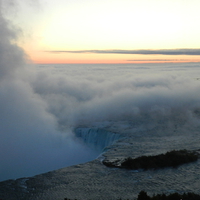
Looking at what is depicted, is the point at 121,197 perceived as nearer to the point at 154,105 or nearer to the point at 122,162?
the point at 122,162

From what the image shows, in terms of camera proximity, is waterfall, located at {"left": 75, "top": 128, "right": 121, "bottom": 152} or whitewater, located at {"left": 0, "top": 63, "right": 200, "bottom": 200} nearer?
whitewater, located at {"left": 0, "top": 63, "right": 200, "bottom": 200}

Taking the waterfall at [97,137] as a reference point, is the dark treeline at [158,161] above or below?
below

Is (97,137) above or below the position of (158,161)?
above

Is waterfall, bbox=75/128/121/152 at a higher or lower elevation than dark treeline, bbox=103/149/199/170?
higher

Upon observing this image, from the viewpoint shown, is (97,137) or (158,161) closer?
(158,161)

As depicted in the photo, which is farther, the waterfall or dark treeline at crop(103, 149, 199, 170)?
the waterfall

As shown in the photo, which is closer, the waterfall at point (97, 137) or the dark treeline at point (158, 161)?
the dark treeline at point (158, 161)

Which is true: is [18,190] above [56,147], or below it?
below

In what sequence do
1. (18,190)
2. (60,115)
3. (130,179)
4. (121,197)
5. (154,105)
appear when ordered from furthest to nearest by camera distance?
1. (154,105)
2. (60,115)
3. (130,179)
4. (18,190)
5. (121,197)

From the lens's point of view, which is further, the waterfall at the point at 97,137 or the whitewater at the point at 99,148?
the waterfall at the point at 97,137

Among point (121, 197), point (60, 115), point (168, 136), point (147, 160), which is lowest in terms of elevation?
point (121, 197)

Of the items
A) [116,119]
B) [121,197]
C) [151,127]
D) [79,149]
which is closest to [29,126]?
[79,149]
